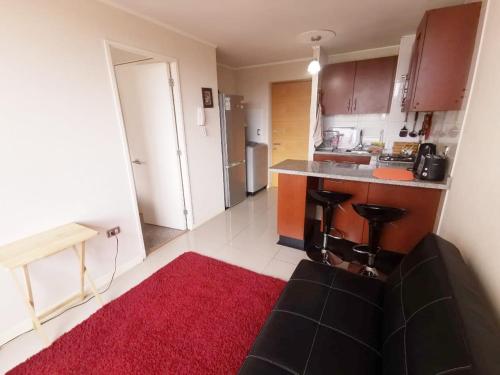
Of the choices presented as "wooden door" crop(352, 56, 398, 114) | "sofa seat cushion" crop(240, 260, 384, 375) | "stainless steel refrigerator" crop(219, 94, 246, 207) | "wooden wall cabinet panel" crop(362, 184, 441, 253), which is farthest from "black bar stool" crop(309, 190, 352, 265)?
"wooden door" crop(352, 56, 398, 114)

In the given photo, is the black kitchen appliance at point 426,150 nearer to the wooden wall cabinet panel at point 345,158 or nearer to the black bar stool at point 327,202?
the black bar stool at point 327,202

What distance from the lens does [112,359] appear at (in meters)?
1.54

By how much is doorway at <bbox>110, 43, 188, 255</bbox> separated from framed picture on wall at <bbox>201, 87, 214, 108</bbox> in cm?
50

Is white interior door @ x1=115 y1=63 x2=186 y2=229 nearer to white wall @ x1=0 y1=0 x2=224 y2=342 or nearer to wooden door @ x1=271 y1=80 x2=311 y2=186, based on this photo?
white wall @ x1=0 y1=0 x2=224 y2=342

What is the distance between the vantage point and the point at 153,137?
309 centimetres

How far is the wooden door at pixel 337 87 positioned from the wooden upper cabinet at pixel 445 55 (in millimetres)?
1520

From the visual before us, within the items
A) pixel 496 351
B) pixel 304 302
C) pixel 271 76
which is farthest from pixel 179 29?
pixel 496 351

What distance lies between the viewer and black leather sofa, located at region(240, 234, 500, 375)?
2.47 feet

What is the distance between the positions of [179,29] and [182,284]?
275cm

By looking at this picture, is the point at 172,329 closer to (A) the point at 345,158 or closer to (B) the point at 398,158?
(A) the point at 345,158

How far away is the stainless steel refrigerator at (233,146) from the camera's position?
3.71 m

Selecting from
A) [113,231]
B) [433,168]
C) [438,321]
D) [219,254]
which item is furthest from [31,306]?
[433,168]

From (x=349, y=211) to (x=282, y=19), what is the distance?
2.15m

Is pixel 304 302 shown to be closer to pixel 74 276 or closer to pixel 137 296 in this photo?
pixel 137 296
